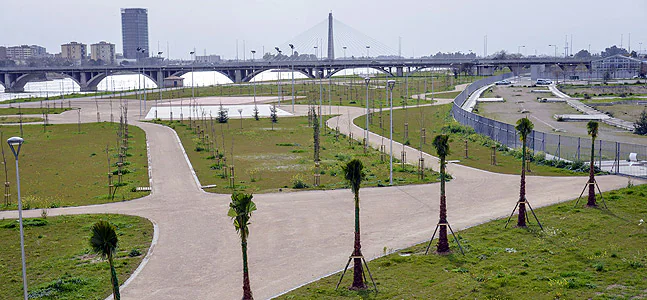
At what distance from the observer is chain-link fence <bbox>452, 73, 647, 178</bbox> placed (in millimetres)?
34969

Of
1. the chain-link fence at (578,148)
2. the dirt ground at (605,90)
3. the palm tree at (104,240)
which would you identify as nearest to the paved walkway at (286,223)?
the chain-link fence at (578,148)

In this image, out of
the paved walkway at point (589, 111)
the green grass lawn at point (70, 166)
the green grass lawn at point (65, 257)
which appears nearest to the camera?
the green grass lawn at point (65, 257)

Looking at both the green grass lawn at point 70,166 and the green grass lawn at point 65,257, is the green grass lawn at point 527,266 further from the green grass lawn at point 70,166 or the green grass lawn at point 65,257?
the green grass lawn at point 70,166

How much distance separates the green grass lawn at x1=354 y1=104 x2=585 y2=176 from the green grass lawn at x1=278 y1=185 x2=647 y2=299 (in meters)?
12.4

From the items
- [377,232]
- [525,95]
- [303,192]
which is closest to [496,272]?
[377,232]

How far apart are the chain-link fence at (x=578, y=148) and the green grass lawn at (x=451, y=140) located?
1623 millimetres

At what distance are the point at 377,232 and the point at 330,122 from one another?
43664 millimetres

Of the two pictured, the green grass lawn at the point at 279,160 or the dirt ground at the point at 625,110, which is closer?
the green grass lawn at the point at 279,160

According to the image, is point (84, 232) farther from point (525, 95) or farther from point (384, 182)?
point (525, 95)

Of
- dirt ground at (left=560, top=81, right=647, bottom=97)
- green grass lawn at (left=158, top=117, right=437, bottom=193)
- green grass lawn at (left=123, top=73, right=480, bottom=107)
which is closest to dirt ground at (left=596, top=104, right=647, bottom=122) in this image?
dirt ground at (left=560, top=81, right=647, bottom=97)

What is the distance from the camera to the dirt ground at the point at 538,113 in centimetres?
5309

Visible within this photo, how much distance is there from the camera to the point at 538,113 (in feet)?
233

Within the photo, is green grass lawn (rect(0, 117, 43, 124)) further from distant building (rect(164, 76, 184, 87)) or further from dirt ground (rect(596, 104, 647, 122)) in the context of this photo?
distant building (rect(164, 76, 184, 87))

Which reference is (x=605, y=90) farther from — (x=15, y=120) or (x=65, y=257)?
(x=65, y=257)
